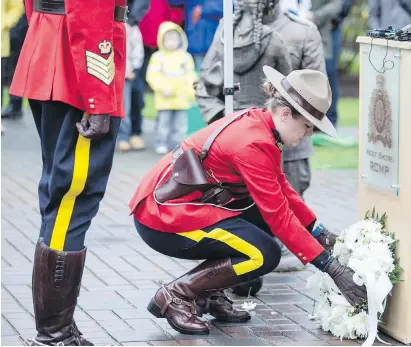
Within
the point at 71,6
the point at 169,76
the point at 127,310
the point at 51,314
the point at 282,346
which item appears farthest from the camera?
the point at 169,76

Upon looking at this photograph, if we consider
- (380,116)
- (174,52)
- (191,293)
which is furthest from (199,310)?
(174,52)

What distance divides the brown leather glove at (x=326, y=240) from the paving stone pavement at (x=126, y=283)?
36 centimetres

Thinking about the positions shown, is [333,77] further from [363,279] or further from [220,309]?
[363,279]

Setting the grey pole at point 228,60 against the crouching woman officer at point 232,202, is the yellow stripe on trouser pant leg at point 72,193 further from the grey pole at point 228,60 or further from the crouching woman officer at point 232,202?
the grey pole at point 228,60

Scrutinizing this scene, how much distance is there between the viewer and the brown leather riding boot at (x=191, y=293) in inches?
201

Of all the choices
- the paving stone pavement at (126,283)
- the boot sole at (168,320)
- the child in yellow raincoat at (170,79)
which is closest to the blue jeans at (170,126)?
the child in yellow raincoat at (170,79)

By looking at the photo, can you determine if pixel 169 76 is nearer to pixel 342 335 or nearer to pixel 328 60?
pixel 328 60

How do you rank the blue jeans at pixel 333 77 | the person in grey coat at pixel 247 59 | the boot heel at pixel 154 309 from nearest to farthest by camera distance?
the boot heel at pixel 154 309 < the person in grey coat at pixel 247 59 < the blue jeans at pixel 333 77

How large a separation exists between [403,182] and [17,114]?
27.6 ft

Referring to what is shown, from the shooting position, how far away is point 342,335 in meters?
5.02

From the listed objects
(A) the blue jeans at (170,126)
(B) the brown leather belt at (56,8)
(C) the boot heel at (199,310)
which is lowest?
(A) the blue jeans at (170,126)

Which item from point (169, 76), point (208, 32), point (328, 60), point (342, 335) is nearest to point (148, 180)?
point (342, 335)

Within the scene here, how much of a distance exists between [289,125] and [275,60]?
1233mm

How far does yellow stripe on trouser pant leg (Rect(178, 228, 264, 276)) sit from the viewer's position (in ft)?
16.6
